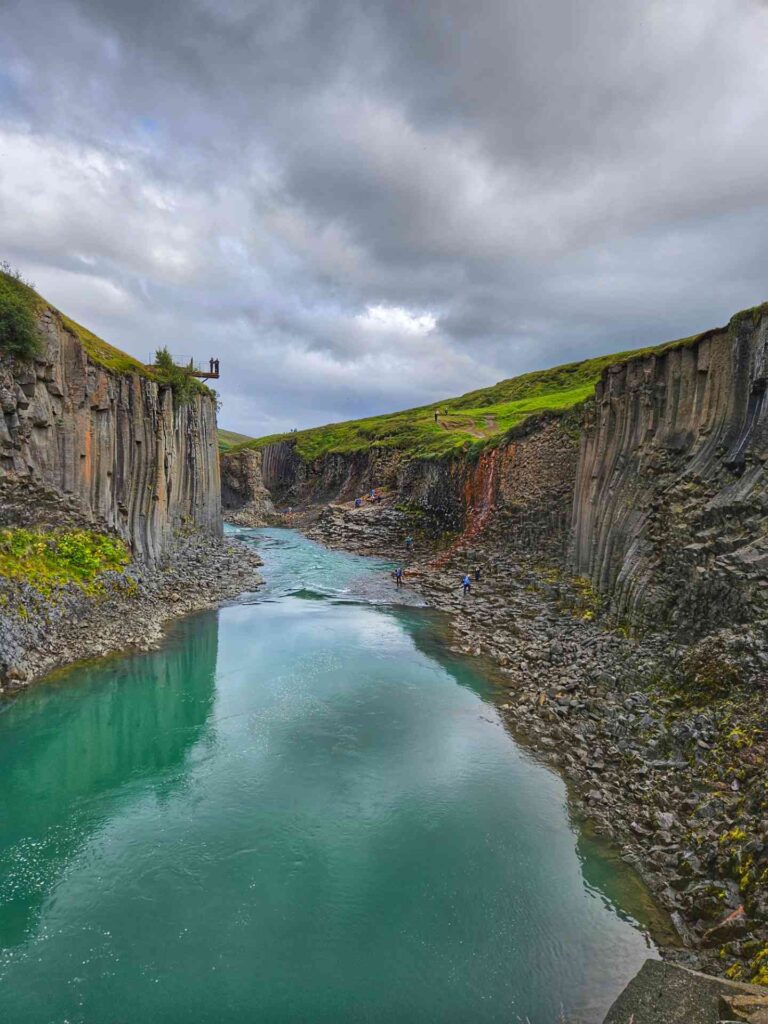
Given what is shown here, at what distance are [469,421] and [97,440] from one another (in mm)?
47884

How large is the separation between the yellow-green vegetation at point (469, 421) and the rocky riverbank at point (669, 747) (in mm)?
19802

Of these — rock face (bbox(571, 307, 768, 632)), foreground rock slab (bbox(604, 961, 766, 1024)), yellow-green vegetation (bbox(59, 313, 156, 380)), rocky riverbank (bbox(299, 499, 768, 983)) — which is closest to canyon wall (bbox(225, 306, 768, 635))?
rock face (bbox(571, 307, 768, 632))

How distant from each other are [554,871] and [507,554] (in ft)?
83.6

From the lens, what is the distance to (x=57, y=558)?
2228cm

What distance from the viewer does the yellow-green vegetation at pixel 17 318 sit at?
2053 centimetres

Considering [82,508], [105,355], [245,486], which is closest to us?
[82,508]

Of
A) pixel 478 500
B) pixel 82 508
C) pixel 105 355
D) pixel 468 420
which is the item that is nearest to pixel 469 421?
pixel 468 420

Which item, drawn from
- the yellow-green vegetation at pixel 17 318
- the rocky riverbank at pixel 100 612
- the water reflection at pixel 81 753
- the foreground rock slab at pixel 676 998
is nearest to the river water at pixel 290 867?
the water reflection at pixel 81 753

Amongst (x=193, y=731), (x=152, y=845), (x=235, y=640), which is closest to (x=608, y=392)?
(x=235, y=640)

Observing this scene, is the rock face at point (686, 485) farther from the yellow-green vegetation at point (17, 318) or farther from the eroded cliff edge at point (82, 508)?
the yellow-green vegetation at point (17, 318)

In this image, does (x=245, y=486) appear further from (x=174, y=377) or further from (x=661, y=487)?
(x=661, y=487)

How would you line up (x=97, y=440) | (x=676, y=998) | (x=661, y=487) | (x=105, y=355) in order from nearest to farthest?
1. (x=676, y=998)
2. (x=661, y=487)
3. (x=97, y=440)
4. (x=105, y=355)

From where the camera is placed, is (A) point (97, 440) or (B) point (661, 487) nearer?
(B) point (661, 487)

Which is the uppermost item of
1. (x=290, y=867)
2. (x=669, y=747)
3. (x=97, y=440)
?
(x=97, y=440)
